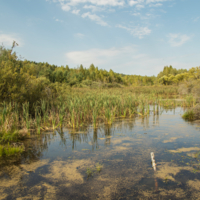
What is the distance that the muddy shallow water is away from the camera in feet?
6.98

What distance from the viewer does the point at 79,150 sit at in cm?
356

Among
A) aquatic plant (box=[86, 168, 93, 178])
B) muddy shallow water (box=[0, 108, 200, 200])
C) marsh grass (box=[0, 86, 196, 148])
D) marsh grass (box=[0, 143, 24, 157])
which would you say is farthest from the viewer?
marsh grass (box=[0, 86, 196, 148])

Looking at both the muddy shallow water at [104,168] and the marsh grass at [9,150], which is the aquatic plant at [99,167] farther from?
the marsh grass at [9,150]

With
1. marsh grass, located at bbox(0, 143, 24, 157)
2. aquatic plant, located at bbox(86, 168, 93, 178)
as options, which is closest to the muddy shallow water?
aquatic plant, located at bbox(86, 168, 93, 178)

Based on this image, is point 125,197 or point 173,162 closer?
point 125,197

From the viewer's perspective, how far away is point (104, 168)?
273 cm

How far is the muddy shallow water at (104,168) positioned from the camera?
2.13 m

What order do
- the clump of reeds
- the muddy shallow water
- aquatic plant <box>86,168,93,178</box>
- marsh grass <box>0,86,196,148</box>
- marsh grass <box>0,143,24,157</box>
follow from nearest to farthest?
the muddy shallow water, aquatic plant <box>86,168,93,178</box>, marsh grass <box>0,143,24,157</box>, marsh grass <box>0,86,196,148</box>, the clump of reeds

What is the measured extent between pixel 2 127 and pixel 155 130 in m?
3.99

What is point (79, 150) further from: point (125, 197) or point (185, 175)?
point (185, 175)

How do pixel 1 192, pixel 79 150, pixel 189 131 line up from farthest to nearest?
pixel 189 131, pixel 79 150, pixel 1 192

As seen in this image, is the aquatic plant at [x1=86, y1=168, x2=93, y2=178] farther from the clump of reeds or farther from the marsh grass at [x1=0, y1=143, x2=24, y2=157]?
the clump of reeds

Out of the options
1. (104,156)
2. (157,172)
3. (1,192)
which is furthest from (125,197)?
(1,192)

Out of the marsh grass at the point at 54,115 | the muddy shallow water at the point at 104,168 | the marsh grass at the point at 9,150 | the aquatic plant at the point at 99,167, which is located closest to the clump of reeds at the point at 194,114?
the marsh grass at the point at 54,115
